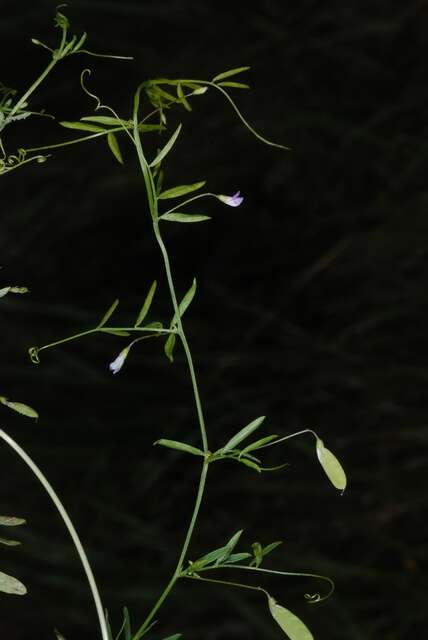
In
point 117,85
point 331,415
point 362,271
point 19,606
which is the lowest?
point 19,606

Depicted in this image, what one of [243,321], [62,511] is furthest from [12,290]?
[243,321]

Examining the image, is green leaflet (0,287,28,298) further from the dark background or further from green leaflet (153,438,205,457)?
the dark background

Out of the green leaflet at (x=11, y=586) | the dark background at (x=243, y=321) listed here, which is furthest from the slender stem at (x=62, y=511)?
the dark background at (x=243, y=321)

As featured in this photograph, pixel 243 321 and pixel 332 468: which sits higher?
pixel 332 468

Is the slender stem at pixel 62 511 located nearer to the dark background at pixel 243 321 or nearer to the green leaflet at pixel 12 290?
the green leaflet at pixel 12 290

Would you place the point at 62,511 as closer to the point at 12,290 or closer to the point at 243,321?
the point at 12,290

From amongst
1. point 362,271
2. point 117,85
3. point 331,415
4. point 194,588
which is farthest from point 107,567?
point 117,85

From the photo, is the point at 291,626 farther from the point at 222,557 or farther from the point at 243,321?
the point at 243,321

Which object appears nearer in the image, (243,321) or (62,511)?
(62,511)

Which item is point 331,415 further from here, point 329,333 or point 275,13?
point 275,13

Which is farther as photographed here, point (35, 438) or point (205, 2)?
point (205, 2)
